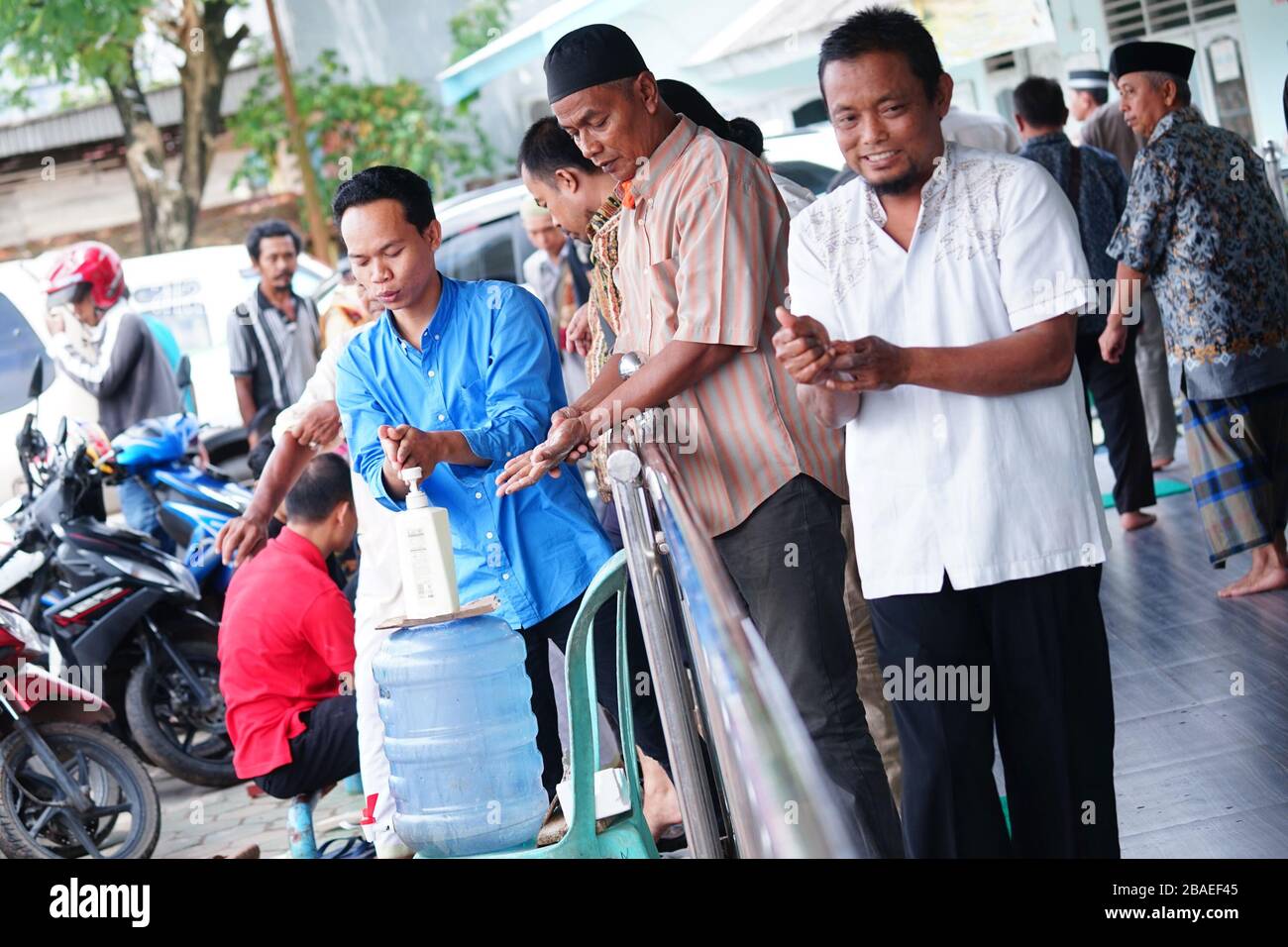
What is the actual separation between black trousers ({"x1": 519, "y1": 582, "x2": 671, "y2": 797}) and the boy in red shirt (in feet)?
3.20

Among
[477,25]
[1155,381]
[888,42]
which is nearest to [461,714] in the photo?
[888,42]

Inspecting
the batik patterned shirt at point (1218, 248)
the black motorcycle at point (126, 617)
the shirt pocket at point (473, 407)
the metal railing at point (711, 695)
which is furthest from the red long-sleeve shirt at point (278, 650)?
the batik patterned shirt at point (1218, 248)

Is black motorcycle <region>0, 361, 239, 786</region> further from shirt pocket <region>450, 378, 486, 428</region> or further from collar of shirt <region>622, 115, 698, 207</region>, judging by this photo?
collar of shirt <region>622, 115, 698, 207</region>

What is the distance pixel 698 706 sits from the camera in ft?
8.29

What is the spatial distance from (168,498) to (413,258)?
129 inches

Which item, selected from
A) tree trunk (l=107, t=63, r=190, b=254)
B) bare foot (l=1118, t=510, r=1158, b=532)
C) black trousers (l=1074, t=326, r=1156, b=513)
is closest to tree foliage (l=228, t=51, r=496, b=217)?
tree trunk (l=107, t=63, r=190, b=254)

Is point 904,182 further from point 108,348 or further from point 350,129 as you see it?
point 350,129

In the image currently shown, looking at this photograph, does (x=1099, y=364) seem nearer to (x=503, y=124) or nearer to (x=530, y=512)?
(x=530, y=512)

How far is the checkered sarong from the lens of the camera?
5.12 m

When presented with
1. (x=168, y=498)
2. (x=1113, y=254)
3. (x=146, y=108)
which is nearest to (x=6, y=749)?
(x=168, y=498)

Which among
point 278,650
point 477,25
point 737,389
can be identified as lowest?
point 278,650

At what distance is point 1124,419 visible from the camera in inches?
252

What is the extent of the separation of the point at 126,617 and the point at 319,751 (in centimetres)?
149

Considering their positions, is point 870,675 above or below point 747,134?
below
